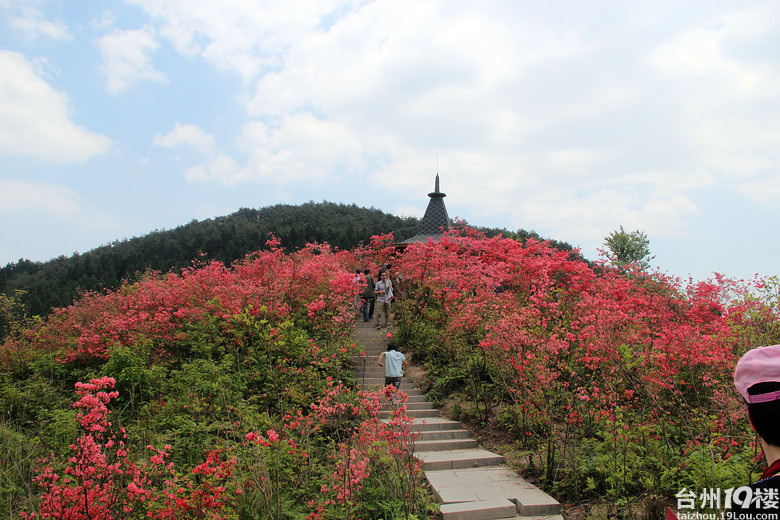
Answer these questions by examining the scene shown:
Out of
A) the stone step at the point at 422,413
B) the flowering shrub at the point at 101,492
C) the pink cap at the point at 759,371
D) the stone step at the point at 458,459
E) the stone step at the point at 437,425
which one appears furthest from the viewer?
the stone step at the point at 422,413

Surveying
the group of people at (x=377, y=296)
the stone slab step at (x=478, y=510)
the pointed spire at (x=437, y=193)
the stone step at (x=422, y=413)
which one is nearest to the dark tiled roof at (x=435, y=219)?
the pointed spire at (x=437, y=193)

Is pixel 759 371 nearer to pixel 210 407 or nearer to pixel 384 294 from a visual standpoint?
pixel 210 407

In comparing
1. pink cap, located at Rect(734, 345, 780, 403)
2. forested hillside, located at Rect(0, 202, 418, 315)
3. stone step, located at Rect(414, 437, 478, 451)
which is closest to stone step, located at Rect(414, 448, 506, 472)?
stone step, located at Rect(414, 437, 478, 451)

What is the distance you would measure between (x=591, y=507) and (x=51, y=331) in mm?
10868

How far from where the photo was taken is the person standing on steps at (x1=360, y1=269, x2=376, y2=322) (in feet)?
40.6

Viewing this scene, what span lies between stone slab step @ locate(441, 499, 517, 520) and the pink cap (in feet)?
Result: 12.6

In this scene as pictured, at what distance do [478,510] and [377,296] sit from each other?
8257 millimetres

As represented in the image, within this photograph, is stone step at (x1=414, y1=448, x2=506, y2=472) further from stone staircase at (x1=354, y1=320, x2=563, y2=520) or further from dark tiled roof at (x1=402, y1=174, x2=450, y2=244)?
dark tiled roof at (x1=402, y1=174, x2=450, y2=244)

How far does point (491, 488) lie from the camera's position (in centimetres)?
520

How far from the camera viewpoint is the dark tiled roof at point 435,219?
16031 millimetres

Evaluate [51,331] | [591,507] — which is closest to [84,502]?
[591,507]

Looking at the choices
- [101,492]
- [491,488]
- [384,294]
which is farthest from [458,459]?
[384,294]

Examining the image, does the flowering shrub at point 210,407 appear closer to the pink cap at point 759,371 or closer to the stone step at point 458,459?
the stone step at point 458,459

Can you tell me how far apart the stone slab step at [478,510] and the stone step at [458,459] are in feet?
4.07
